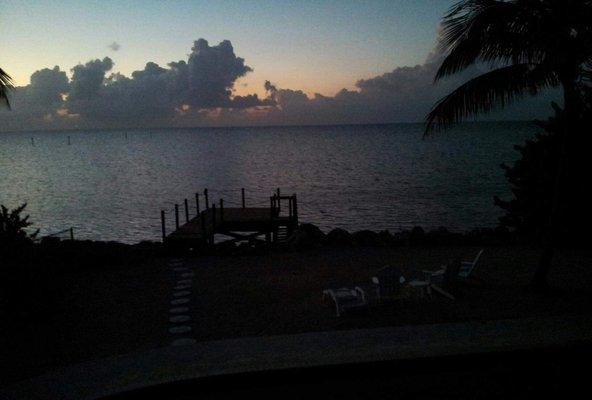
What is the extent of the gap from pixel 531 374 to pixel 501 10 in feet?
20.9

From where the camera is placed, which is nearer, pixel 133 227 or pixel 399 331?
pixel 399 331

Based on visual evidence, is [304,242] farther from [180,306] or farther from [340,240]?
[180,306]

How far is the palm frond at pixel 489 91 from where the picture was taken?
30.5 ft

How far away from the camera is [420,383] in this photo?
20.8 feet

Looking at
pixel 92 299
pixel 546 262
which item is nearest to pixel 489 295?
pixel 546 262

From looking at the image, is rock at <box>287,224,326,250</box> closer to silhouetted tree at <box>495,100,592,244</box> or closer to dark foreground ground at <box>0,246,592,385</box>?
dark foreground ground at <box>0,246,592,385</box>

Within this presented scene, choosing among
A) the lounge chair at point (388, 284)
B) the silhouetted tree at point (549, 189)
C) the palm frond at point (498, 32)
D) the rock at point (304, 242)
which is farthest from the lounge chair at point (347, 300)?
the silhouetted tree at point (549, 189)

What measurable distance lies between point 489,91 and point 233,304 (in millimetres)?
6775

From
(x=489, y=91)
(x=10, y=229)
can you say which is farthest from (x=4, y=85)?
(x=489, y=91)

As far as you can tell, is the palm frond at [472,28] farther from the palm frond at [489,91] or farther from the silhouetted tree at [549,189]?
the silhouetted tree at [549,189]

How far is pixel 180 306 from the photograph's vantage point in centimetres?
1045

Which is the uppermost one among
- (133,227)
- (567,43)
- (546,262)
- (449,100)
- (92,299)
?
(567,43)

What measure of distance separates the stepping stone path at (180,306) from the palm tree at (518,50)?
6.06m

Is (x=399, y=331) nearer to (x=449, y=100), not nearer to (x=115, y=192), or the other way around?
(x=449, y=100)
